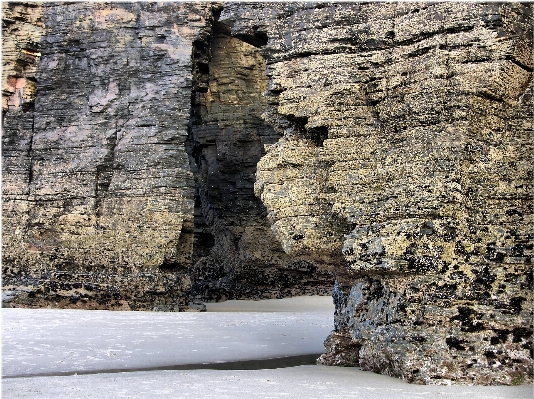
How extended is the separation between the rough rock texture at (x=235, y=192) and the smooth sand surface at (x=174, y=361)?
6299 mm

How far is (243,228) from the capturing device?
18.2m

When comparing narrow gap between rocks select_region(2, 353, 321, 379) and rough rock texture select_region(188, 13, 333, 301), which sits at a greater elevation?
rough rock texture select_region(188, 13, 333, 301)

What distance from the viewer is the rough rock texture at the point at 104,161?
13.2 metres

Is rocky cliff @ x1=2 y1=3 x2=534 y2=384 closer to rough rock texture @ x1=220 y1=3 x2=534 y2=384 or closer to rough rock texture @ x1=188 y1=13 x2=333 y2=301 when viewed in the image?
rough rock texture @ x1=220 y1=3 x2=534 y2=384

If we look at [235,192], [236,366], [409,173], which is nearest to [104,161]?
[235,192]

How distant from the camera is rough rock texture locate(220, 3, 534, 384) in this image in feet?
17.5

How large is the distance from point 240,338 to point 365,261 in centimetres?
334

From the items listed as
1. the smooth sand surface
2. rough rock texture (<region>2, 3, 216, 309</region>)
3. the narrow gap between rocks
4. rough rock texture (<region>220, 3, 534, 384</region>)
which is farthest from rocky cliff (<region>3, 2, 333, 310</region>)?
rough rock texture (<region>220, 3, 534, 384</region>)

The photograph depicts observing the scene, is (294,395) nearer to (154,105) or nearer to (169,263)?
(169,263)

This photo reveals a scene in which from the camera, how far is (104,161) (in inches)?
534

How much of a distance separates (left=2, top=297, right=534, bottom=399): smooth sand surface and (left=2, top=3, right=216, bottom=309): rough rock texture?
7.62 feet

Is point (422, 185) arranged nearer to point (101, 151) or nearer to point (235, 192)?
point (101, 151)

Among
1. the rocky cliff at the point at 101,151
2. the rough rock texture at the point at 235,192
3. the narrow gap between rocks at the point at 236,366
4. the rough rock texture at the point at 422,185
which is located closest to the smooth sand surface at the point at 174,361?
the narrow gap between rocks at the point at 236,366

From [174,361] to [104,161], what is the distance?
762 centimetres
